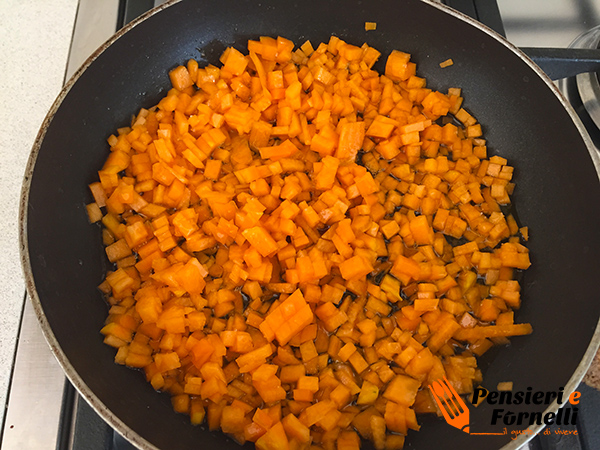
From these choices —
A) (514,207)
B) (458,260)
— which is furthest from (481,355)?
(514,207)

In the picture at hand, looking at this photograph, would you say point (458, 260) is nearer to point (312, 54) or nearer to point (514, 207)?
Result: point (514, 207)

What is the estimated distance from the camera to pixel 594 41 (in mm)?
1867

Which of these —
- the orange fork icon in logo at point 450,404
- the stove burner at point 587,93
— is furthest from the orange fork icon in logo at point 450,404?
the stove burner at point 587,93

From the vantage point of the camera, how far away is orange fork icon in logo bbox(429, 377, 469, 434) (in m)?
1.40

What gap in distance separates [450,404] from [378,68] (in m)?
1.40

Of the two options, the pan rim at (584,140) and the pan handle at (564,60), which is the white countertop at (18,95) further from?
the pan handle at (564,60)

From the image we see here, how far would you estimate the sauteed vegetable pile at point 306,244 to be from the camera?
1.45m

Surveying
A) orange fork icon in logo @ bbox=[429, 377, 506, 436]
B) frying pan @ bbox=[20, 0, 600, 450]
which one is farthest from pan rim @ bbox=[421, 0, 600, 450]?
orange fork icon in logo @ bbox=[429, 377, 506, 436]

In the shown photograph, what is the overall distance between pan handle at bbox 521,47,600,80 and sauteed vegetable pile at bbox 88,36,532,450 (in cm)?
32

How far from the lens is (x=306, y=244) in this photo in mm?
1642

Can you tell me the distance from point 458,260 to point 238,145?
98 centimetres

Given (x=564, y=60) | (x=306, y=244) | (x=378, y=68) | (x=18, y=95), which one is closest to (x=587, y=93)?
(x=564, y=60)

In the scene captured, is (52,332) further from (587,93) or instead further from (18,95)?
(587,93)

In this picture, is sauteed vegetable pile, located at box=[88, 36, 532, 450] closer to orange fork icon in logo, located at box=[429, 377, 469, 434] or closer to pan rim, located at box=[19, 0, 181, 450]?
orange fork icon in logo, located at box=[429, 377, 469, 434]
